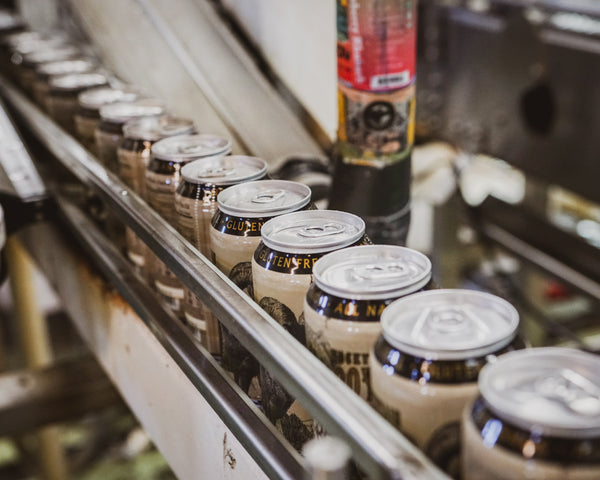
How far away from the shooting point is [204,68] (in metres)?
2.11

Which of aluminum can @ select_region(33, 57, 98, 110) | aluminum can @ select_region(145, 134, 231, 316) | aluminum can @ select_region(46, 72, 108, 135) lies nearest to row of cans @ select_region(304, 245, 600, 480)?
aluminum can @ select_region(145, 134, 231, 316)

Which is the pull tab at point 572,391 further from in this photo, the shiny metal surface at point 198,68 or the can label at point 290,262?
the shiny metal surface at point 198,68

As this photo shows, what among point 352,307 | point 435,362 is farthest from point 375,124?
point 435,362

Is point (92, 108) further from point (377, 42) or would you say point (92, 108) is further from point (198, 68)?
point (377, 42)

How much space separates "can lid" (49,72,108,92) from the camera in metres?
1.94

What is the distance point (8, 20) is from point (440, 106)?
1.99 m

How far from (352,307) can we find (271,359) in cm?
11

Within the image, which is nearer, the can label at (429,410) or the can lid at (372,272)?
the can label at (429,410)

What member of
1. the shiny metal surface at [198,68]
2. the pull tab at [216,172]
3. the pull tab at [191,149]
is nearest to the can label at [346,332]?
the pull tab at [216,172]

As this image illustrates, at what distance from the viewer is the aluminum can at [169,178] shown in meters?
1.27

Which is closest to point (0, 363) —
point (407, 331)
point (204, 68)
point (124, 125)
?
point (204, 68)

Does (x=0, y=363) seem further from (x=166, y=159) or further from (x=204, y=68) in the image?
(x=166, y=159)

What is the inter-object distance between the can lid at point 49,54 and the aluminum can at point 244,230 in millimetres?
1386

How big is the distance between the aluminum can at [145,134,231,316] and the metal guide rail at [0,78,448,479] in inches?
1.6
